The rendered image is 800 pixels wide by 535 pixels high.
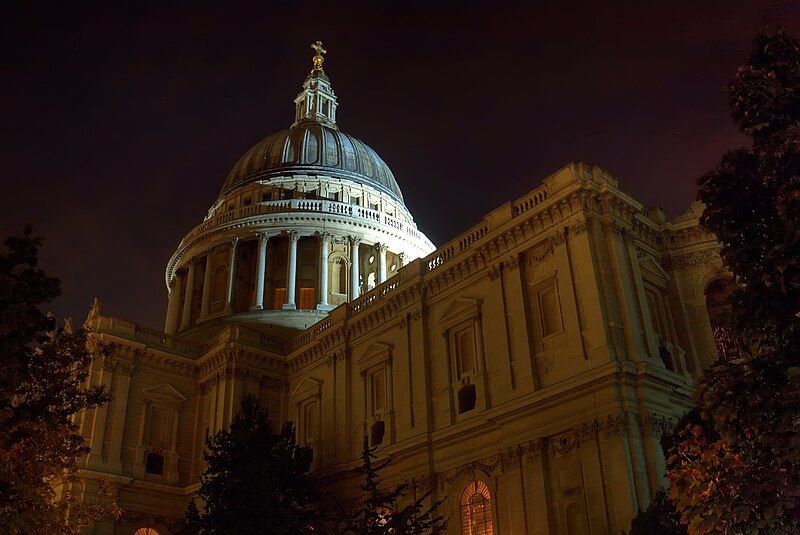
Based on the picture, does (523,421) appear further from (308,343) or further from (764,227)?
(308,343)

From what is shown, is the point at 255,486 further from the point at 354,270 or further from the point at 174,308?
the point at 174,308

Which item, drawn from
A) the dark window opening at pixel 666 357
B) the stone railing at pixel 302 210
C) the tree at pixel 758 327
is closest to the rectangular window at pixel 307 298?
the stone railing at pixel 302 210

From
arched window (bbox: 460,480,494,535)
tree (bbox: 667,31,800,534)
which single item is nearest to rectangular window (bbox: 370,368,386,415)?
arched window (bbox: 460,480,494,535)

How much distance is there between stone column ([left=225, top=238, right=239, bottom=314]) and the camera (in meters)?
49.6

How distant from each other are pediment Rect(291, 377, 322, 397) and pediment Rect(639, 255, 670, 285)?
1701 centimetres

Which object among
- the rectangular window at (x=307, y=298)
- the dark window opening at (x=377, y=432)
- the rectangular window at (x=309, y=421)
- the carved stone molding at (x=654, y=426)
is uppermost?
the rectangular window at (x=307, y=298)

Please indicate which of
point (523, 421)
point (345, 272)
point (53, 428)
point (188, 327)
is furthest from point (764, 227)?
point (188, 327)

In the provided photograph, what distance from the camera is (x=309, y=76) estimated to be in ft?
236

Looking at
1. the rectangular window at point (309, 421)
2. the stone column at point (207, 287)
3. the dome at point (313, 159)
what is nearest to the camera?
the rectangular window at point (309, 421)

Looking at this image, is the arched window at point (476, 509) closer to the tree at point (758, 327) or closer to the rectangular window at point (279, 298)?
the tree at point (758, 327)

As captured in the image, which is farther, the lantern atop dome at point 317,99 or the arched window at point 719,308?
the lantern atop dome at point 317,99

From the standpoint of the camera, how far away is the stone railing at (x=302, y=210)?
53.8 metres

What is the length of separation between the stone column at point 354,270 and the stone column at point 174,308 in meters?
13.4

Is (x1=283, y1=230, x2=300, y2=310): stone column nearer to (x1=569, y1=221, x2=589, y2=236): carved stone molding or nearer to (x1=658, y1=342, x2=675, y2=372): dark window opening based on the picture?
(x1=569, y1=221, x2=589, y2=236): carved stone molding
